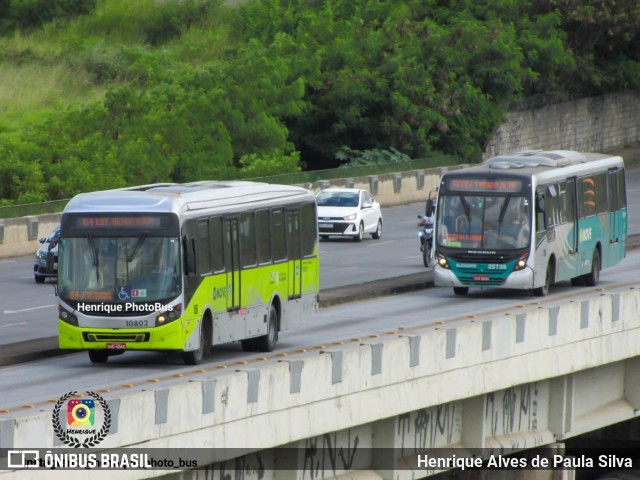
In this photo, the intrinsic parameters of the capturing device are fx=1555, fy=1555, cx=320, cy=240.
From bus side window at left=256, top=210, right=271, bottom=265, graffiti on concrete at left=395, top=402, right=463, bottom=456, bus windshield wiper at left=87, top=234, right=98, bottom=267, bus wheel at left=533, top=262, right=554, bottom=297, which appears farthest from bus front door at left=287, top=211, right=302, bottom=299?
bus wheel at left=533, top=262, right=554, bottom=297

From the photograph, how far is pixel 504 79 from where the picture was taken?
76000 mm

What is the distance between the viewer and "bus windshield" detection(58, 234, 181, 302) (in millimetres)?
22641

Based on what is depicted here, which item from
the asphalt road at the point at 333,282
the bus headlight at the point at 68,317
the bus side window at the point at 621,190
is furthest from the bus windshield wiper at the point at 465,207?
the bus headlight at the point at 68,317

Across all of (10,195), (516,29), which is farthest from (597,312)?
(516,29)

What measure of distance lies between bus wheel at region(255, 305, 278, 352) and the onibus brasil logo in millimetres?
10696

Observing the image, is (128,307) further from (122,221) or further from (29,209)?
(29,209)

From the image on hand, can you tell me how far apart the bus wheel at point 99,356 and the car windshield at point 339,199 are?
2680cm

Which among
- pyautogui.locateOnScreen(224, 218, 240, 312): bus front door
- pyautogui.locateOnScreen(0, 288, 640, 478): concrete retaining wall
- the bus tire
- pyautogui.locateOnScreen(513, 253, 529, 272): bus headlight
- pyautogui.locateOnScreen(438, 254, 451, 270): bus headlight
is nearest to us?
pyautogui.locateOnScreen(0, 288, 640, 478): concrete retaining wall

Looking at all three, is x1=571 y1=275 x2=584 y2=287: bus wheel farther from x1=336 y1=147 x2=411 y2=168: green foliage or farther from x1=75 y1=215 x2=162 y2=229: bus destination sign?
x1=336 y1=147 x2=411 y2=168: green foliage

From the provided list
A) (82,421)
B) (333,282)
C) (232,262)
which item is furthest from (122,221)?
(333,282)

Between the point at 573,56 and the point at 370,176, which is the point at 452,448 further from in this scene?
the point at 573,56

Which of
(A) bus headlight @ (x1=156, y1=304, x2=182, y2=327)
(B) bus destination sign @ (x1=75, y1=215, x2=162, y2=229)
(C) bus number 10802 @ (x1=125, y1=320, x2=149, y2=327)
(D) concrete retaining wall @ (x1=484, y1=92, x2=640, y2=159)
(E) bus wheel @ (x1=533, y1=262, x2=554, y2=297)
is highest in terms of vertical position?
(B) bus destination sign @ (x1=75, y1=215, x2=162, y2=229)

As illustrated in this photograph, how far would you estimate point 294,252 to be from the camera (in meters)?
26.8

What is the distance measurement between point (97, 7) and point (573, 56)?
26.1m
